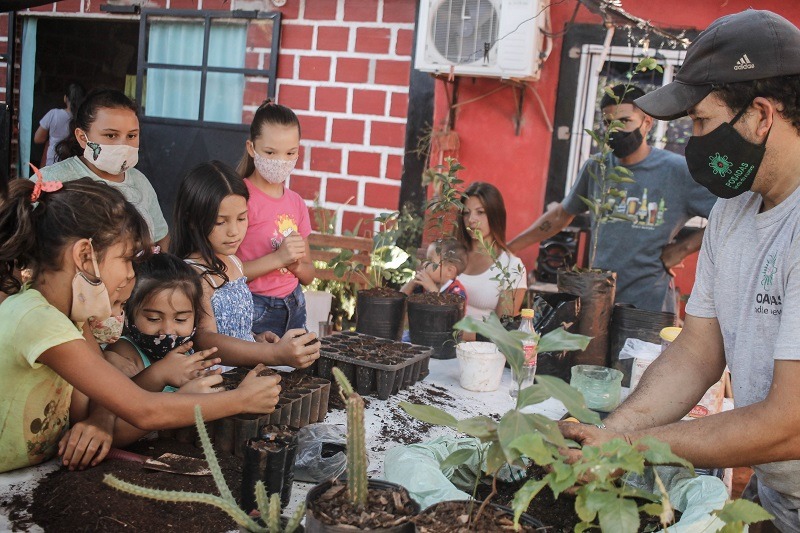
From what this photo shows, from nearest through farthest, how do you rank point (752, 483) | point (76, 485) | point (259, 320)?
point (76, 485), point (752, 483), point (259, 320)

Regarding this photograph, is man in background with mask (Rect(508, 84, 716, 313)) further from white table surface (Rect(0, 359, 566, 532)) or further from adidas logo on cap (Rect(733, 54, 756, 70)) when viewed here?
adidas logo on cap (Rect(733, 54, 756, 70))

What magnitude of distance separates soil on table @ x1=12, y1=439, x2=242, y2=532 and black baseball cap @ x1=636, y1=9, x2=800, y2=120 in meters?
1.42

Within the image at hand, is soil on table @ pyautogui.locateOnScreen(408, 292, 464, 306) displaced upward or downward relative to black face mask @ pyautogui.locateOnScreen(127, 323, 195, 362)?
upward

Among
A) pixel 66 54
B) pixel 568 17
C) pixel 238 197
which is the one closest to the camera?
pixel 238 197

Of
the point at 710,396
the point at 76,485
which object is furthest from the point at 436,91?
the point at 76,485

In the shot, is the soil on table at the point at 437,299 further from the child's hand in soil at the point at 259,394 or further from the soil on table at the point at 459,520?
the soil on table at the point at 459,520

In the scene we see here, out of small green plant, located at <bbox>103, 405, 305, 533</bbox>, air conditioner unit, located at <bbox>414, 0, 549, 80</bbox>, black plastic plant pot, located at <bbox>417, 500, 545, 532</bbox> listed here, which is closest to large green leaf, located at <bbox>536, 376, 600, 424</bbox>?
black plastic plant pot, located at <bbox>417, 500, 545, 532</bbox>

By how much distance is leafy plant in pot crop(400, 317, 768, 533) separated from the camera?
1.09 metres

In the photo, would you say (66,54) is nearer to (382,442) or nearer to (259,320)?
(259,320)

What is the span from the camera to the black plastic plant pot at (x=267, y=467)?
1.60 metres

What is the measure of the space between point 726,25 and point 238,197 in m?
1.81

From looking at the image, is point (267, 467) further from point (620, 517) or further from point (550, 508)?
point (620, 517)

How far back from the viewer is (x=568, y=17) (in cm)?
491

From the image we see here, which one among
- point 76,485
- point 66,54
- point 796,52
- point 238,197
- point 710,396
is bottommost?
point 76,485
